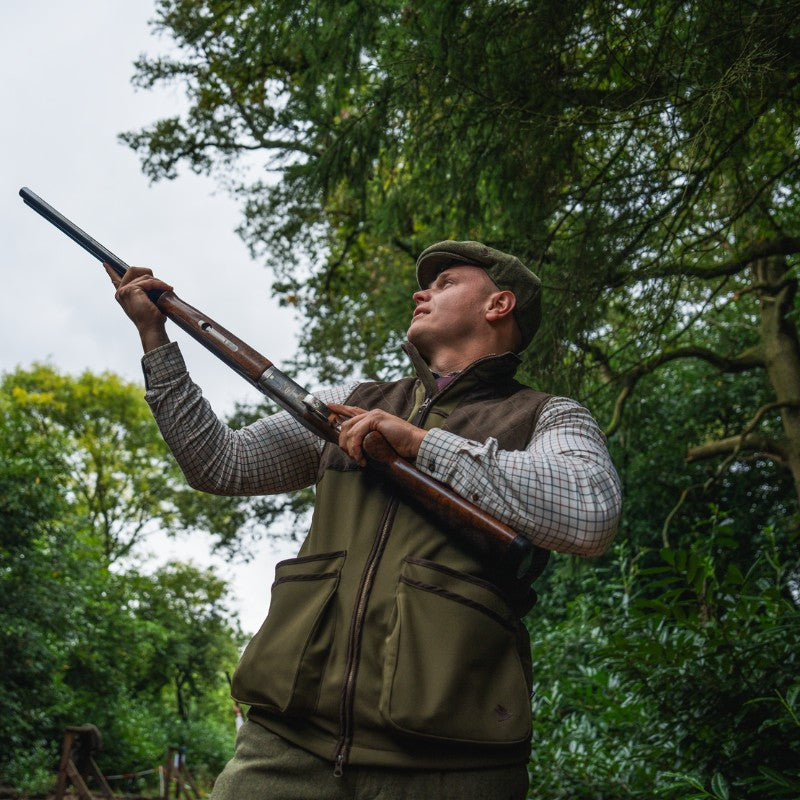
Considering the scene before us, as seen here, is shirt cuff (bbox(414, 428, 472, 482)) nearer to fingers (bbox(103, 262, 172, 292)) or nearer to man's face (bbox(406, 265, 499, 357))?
man's face (bbox(406, 265, 499, 357))

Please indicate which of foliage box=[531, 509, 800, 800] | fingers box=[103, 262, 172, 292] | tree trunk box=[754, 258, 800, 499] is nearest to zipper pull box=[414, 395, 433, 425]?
fingers box=[103, 262, 172, 292]

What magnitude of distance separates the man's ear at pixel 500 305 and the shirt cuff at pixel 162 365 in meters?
0.94

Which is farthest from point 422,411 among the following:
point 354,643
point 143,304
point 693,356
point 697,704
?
point 693,356

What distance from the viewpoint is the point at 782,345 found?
9969 millimetres

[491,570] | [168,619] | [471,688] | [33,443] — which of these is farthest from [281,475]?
[168,619]

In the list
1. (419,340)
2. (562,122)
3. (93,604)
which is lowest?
(419,340)

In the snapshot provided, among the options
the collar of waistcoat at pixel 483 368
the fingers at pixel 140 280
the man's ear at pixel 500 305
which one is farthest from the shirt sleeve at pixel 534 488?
the fingers at pixel 140 280

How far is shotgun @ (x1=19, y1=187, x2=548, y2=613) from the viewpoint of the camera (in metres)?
2.02

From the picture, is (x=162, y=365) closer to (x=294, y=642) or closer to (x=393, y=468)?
(x=393, y=468)

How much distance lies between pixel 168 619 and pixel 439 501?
29234mm

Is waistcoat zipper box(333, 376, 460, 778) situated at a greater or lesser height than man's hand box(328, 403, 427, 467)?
lesser

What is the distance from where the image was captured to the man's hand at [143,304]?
2.43 meters

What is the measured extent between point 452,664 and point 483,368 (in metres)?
0.87

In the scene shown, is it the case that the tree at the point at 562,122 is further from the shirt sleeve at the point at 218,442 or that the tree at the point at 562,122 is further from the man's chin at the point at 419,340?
the shirt sleeve at the point at 218,442
